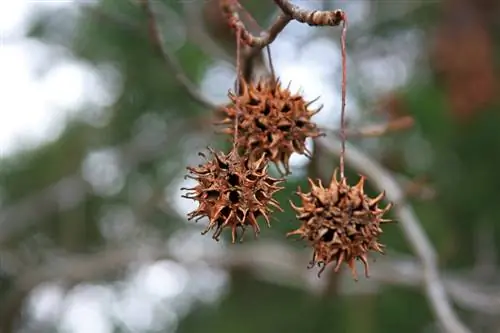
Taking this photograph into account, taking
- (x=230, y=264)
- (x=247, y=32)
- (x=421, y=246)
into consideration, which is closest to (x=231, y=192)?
(x=247, y=32)

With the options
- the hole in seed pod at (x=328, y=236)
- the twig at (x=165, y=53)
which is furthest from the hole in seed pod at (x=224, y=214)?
the twig at (x=165, y=53)

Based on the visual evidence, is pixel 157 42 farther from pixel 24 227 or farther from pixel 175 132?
pixel 24 227

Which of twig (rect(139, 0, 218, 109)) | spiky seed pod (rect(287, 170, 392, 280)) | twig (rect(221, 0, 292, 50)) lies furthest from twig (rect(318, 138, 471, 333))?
spiky seed pod (rect(287, 170, 392, 280))

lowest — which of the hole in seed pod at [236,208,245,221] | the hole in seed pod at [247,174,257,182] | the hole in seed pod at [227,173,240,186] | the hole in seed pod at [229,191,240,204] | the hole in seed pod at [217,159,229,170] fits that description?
the hole in seed pod at [236,208,245,221]

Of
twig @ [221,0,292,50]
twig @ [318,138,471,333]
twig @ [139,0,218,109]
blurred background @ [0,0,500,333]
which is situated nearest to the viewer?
twig @ [221,0,292,50]

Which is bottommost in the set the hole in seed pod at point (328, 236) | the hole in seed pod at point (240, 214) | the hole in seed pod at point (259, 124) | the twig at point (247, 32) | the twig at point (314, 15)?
the hole in seed pod at point (328, 236)

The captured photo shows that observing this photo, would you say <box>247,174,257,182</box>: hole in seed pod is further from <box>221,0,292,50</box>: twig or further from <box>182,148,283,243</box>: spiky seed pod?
<box>221,0,292,50</box>: twig

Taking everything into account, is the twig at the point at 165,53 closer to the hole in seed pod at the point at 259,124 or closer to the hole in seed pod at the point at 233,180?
the hole in seed pod at the point at 259,124
